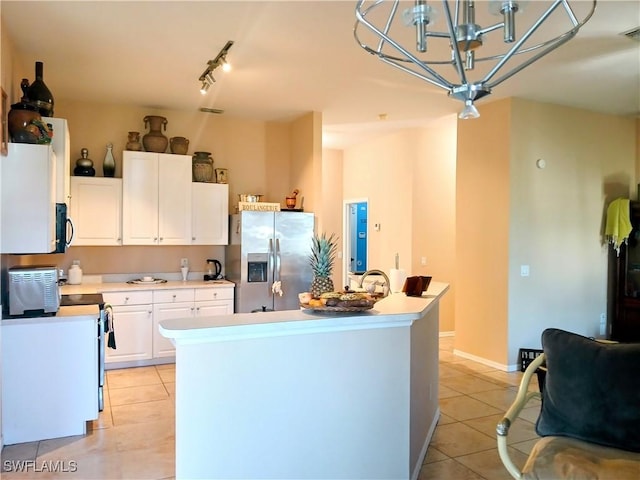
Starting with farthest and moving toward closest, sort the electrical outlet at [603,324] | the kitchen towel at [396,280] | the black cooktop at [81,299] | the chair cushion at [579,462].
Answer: the electrical outlet at [603,324] → the black cooktop at [81,299] → the kitchen towel at [396,280] → the chair cushion at [579,462]

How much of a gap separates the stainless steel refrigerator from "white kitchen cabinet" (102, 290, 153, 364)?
972 millimetres

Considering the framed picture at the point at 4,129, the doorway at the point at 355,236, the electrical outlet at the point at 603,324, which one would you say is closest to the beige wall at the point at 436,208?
the doorway at the point at 355,236

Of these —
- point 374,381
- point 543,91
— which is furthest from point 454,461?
point 543,91

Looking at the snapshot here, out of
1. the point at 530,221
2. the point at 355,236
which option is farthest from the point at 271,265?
the point at 355,236

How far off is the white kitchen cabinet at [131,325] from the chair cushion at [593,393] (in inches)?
157

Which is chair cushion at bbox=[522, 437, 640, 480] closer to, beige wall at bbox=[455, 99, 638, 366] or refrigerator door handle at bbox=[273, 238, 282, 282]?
beige wall at bbox=[455, 99, 638, 366]

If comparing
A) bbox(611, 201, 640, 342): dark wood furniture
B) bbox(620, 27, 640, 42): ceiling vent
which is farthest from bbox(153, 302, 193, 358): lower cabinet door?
bbox(611, 201, 640, 342): dark wood furniture

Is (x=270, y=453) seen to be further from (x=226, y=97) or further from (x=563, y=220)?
(x=563, y=220)

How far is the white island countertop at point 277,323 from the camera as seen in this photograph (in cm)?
206

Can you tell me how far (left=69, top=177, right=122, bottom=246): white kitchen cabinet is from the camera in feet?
16.7

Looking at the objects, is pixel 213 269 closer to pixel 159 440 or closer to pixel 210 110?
pixel 210 110

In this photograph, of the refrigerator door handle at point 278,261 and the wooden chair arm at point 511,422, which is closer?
the wooden chair arm at point 511,422

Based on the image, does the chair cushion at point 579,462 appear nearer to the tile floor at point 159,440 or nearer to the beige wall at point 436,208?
the tile floor at point 159,440

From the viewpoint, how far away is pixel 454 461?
3.08 meters
